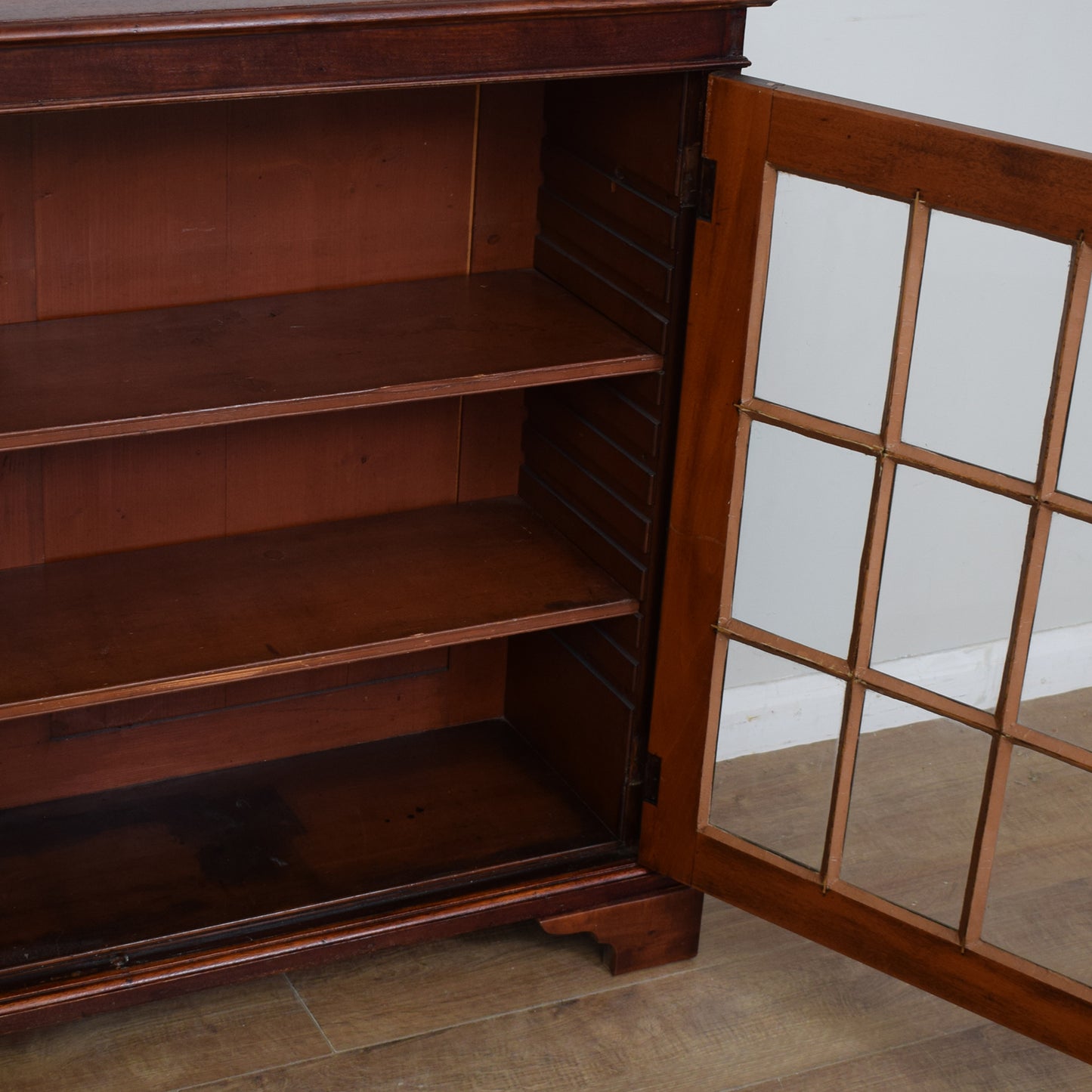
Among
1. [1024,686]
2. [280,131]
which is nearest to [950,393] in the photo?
[1024,686]

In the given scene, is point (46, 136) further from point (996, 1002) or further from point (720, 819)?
point (996, 1002)

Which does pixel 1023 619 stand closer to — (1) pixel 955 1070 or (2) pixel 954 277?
(2) pixel 954 277

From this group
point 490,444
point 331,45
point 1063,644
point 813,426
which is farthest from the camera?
point 490,444

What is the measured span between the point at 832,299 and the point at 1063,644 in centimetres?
47

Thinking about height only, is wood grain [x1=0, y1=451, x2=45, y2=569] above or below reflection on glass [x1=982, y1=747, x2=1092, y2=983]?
above

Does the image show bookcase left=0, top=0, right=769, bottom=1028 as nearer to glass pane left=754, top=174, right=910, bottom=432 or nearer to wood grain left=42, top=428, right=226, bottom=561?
wood grain left=42, top=428, right=226, bottom=561

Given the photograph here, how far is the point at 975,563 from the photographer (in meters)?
1.82

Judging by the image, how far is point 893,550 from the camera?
1884 millimetres

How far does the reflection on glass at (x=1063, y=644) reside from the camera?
5.72ft

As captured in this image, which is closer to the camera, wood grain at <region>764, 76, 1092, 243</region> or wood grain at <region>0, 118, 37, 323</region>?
wood grain at <region>764, 76, 1092, 243</region>

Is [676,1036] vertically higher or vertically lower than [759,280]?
lower

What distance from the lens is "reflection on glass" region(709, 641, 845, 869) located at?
78.7 inches

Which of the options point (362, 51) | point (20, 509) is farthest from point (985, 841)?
point (20, 509)

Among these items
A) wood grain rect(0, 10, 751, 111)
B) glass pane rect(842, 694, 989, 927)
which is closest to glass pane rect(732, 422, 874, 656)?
glass pane rect(842, 694, 989, 927)
